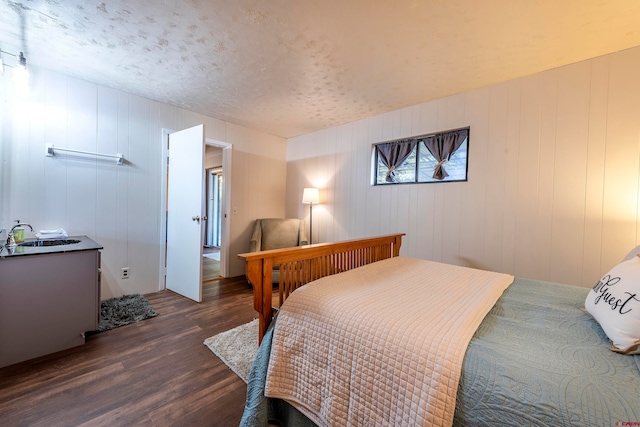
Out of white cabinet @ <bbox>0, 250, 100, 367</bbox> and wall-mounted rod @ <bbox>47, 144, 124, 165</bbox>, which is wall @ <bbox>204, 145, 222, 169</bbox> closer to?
wall-mounted rod @ <bbox>47, 144, 124, 165</bbox>

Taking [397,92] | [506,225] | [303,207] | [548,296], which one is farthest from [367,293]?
[303,207]

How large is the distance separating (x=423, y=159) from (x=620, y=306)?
2.31m

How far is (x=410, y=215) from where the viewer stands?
121 inches

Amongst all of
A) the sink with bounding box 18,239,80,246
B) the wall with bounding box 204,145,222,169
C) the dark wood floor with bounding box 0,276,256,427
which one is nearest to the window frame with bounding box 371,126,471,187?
the dark wood floor with bounding box 0,276,256,427

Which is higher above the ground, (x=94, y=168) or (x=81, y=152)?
(x=81, y=152)

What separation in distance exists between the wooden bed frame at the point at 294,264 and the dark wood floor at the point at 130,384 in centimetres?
52

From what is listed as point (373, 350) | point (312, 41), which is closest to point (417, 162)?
point (312, 41)

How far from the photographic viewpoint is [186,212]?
2.98 m

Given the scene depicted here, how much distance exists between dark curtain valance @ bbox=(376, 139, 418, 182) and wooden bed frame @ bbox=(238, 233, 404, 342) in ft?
4.85

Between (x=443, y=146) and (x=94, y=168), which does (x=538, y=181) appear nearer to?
(x=443, y=146)

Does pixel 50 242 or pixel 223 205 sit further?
pixel 223 205

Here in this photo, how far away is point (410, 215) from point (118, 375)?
3.02 metres

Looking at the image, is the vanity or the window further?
the window

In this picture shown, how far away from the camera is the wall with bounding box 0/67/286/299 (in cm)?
228
